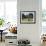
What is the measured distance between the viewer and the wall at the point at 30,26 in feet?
17.5

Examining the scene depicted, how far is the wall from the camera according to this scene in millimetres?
5332

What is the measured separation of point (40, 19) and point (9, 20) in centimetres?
229

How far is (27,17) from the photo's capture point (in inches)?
214

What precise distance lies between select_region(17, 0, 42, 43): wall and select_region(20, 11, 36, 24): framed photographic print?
115mm

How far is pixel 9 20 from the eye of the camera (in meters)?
7.39

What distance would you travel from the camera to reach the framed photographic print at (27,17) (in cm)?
538

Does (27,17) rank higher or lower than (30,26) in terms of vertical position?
higher

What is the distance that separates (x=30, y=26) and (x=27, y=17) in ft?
1.21

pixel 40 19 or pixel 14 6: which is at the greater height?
pixel 14 6

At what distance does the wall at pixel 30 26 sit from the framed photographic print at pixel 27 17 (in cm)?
12

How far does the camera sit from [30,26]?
5.38 meters

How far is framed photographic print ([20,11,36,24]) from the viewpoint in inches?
212

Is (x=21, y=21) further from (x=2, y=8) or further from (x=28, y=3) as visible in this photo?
(x=2, y=8)

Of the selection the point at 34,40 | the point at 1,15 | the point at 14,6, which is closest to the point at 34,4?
the point at 34,40
